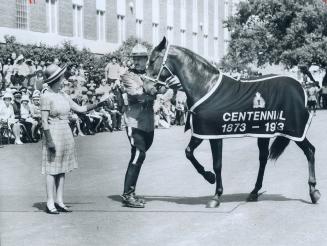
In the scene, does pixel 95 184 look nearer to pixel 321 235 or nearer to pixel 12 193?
pixel 12 193

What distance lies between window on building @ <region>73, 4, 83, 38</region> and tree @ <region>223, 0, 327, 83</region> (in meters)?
15.4

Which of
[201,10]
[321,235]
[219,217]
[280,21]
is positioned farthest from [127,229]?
[201,10]

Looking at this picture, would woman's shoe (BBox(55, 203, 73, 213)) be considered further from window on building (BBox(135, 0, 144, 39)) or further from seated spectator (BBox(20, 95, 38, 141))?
window on building (BBox(135, 0, 144, 39))

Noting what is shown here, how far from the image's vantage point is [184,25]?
5119 centimetres

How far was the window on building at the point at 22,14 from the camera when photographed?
97.8 ft

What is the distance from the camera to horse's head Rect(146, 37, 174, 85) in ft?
29.0

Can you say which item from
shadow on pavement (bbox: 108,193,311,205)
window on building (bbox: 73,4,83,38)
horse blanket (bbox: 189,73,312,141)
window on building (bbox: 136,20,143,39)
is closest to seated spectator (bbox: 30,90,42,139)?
shadow on pavement (bbox: 108,193,311,205)

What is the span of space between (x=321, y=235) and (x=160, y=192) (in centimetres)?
369

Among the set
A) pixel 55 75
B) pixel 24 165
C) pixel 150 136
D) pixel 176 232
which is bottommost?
pixel 24 165

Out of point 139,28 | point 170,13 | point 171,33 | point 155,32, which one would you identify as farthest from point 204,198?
point 171,33

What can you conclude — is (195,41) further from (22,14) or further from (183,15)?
(22,14)

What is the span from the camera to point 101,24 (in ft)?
127

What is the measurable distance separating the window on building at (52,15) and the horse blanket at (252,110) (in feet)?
81.4

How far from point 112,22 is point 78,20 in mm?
4136
